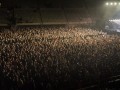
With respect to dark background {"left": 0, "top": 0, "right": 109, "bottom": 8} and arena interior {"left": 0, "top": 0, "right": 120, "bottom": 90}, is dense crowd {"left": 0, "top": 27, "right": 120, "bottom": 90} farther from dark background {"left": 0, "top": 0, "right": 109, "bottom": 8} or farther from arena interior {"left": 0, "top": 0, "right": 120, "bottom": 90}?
dark background {"left": 0, "top": 0, "right": 109, "bottom": 8}

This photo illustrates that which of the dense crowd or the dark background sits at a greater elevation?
the dark background

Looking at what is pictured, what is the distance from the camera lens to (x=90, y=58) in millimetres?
16641

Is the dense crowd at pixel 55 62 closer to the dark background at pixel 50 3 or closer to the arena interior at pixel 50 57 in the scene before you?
the arena interior at pixel 50 57

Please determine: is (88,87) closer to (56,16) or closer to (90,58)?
(90,58)

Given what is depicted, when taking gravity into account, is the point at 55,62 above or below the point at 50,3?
below

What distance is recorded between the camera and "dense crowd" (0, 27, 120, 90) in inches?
502

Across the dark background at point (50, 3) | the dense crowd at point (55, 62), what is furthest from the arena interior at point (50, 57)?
the dark background at point (50, 3)

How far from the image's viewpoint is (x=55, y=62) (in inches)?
612

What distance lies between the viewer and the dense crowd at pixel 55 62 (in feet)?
41.8

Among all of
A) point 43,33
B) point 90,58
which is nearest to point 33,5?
point 43,33

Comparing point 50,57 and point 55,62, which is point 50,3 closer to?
point 50,57

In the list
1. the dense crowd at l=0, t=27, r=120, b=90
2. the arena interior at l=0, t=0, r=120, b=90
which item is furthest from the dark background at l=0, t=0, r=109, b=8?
the dense crowd at l=0, t=27, r=120, b=90

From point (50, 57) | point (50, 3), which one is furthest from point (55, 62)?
point (50, 3)

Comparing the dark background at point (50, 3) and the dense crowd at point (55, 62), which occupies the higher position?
the dark background at point (50, 3)
